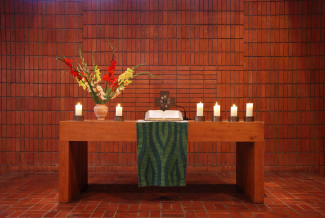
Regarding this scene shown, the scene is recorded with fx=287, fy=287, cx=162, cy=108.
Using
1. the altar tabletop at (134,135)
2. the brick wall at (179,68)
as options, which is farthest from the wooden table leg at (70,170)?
the brick wall at (179,68)

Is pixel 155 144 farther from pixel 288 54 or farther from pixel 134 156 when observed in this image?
pixel 288 54

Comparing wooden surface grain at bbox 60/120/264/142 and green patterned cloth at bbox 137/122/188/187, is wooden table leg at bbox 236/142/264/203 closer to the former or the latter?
wooden surface grain at bbox 60/120/264/142

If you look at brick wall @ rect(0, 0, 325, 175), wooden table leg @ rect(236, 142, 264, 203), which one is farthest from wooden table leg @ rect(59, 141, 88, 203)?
wooden table leg @ rect(236, 142, 264, 203)

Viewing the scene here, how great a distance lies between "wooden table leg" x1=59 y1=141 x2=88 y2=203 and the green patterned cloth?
697 mm

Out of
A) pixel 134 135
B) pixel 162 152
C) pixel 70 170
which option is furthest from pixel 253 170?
pixel 70 170

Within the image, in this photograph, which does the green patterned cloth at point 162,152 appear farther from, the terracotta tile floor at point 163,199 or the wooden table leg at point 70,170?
the wooden table leg at point 70,170

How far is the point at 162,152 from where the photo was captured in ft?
9.14

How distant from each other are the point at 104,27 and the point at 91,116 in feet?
4.48

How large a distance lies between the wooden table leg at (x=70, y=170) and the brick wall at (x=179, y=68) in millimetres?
1147

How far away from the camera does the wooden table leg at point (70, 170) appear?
280cm

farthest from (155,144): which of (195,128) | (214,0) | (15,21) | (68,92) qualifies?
(15,21)

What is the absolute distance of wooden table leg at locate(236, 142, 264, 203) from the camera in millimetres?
2803

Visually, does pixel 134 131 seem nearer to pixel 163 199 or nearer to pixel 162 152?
pixel 162 152

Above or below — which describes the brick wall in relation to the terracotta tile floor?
above
